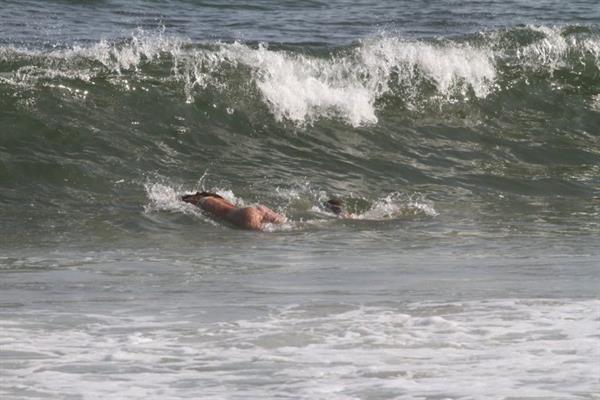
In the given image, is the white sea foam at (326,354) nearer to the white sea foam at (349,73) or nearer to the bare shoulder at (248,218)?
the bare shoulder at (248,218)

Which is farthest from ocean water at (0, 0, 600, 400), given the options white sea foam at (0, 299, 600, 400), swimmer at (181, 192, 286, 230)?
swimmer at (181, 192, 286, 230)

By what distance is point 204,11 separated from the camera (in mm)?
19328

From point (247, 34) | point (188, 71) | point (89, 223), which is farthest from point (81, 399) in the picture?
point (247, 34)

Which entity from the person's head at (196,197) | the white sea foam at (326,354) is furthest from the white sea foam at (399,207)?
the white sea foam at (326,354)

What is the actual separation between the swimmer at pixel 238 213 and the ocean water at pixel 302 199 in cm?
12

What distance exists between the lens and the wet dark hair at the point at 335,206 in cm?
997

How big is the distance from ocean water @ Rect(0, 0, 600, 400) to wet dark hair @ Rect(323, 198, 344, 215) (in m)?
0.09

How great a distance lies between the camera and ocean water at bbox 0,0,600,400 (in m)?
5.35

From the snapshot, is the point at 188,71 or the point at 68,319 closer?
the point at 68,319

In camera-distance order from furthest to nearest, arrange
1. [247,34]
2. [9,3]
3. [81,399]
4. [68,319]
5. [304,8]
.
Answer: [304,8] → [9,3] → [247,34] → [68,319] → [81,399]

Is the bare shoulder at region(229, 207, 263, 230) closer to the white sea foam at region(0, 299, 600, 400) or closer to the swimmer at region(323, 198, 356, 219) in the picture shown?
the swimmer at region(323, 198, 356, 219)

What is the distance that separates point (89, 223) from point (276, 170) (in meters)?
2.74

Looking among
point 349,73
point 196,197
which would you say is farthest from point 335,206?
point 349,73

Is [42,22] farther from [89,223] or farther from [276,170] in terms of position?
[89,223]
